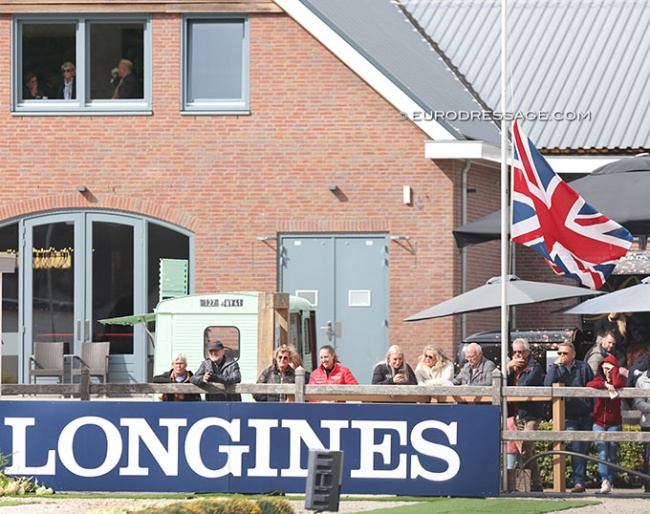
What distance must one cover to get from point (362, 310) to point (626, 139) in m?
5.30

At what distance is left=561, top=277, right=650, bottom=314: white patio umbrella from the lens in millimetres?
15039

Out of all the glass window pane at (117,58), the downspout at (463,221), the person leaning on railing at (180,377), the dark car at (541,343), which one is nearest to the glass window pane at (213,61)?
the glass window pane at (117,58)

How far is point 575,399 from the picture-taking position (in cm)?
1455

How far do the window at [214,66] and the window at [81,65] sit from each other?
0.66 meters

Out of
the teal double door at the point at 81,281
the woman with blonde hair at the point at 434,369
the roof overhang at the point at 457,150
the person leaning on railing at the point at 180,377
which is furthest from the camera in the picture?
the teal double door at the point at 81,281

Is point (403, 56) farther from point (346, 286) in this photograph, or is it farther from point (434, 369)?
point (434, 369)

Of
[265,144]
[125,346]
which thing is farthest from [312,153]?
[125,346]

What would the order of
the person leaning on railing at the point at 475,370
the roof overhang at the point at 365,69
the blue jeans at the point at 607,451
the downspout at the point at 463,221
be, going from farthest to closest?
1. the downspout at the point at 463,221
2. the roof overhang at the point at 365,69
3. the person leaning on railing at the point at 475,370
4. the blue jeans at the point at 607,451

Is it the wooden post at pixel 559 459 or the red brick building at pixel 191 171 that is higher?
the red brick building at pixel 191 171

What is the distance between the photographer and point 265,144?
78.8 feet

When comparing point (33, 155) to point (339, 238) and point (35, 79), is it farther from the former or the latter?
point (339, 238)

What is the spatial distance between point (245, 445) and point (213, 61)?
37.5ft

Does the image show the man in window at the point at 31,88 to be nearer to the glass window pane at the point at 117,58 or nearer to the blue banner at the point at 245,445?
the glass window pane at the point at 117,58

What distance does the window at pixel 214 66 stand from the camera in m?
24.1
